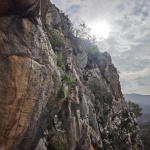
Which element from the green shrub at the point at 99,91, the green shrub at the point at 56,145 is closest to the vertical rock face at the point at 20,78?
the green shrub at the point at 56,145

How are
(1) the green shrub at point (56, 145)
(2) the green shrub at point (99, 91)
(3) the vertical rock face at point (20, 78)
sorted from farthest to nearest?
1. (2) the green shrub at point (99, 91)
2. (1) the green shrub at point (56, 145)
3. (3) the vertical rock face at point (20, 78)

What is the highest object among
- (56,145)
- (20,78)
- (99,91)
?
(99,91)

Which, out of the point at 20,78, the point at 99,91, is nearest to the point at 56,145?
the point at 20,78

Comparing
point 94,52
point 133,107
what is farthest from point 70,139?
point 133,107

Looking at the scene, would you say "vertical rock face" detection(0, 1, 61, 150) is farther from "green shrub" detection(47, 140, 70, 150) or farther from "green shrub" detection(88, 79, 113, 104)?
"green shrub" detection(88, 79, 113, 104)

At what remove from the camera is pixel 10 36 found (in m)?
6.07

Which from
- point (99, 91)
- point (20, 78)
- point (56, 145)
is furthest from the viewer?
point (99, 91)

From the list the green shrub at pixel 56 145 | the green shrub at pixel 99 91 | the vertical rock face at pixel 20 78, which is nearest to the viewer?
the vertical rock face at pixel 20 78

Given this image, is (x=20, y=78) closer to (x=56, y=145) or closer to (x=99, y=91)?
(x=56, y=145)

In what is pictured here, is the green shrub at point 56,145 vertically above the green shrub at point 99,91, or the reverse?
the green shrub at point 99,91

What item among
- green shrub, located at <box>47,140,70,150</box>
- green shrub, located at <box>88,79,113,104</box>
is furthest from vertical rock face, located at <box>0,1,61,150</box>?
green shrub, located at <box>88,79,113,104</box>

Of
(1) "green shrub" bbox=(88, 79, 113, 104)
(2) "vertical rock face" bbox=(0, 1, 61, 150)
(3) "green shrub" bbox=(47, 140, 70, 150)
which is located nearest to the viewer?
(2) "vertical rock face" bbox=(0, 1, 61, 150)

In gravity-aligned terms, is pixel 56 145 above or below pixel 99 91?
below

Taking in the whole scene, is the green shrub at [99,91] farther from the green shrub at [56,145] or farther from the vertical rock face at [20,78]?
the vertical rock face at [20,78]
